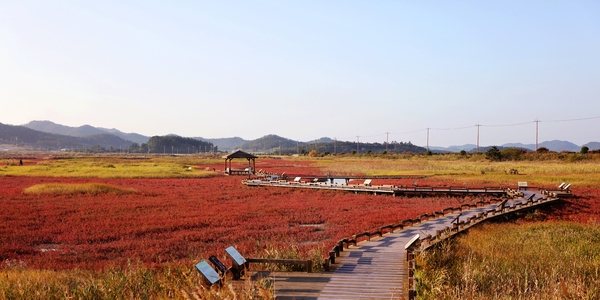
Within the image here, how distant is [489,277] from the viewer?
11.3 m

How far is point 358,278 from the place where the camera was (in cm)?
1095

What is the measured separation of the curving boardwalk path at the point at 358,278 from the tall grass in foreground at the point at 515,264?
2.15ft

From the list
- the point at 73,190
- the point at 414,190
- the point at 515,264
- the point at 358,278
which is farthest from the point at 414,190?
the point at 73,190

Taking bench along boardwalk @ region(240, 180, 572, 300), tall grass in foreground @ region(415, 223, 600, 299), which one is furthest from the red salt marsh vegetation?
tall grass in foreground @ region(415, 223, 600, 299)

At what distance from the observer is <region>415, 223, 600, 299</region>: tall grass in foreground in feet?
31.7

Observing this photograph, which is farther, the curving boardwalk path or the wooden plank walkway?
the wooden plank walkway

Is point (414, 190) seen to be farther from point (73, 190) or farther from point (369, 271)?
point (73, 190)

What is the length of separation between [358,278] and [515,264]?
520 centimetres

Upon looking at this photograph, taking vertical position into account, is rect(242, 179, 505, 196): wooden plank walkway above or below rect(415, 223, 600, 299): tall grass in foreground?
above

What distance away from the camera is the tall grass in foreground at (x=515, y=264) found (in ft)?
31.7

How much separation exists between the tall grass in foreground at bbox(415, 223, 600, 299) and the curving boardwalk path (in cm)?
66

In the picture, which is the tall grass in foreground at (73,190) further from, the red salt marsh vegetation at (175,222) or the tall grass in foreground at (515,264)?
the tall grass in foreground at (515,264)

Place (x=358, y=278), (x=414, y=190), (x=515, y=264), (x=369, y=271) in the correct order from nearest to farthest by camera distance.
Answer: (x=358, y=278)
(x=369, y=271)
(x=515, y=264)
(x=414, y=190)

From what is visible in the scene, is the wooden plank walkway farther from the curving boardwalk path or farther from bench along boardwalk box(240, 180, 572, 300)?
the curving boardwalk path
